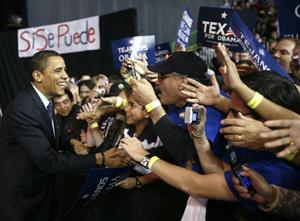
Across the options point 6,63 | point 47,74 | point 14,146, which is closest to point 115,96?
point 47,74

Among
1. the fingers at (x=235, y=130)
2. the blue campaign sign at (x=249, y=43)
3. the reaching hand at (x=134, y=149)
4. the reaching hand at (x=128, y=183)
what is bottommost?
the reaching hand at (x=128, y=183)

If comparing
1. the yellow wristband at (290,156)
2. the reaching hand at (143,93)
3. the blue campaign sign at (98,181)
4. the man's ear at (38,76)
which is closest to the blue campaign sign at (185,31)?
the man's ear at (38,76)

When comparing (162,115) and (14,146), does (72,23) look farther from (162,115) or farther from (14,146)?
(162,115)

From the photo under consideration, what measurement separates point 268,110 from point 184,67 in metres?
0.74

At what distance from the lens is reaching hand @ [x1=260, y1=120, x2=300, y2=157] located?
138 centimetres

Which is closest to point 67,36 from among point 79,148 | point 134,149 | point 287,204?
point 79,148

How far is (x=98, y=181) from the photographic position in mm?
2297

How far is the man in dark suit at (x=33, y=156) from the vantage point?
2.43 metres

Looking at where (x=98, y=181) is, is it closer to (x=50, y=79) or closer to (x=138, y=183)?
(x=138, y=183)

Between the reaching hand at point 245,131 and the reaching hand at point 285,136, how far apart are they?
98 mm

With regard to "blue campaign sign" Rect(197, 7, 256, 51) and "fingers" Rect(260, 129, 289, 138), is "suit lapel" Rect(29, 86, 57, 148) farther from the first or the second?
"blue campaign sign" Rect(197, 7, 256, 51)

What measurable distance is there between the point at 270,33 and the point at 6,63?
4.68 m

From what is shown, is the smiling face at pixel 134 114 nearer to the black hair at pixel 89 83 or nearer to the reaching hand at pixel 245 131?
the reaching hand at pixel 245 131

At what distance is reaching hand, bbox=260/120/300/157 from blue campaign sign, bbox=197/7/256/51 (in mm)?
2327
